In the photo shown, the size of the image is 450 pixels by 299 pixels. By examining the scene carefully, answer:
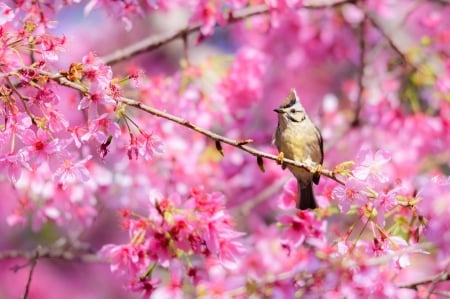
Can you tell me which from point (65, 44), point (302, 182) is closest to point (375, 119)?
point (302, 182)

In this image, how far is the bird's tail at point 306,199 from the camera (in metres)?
3.54

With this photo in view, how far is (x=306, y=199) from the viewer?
11.9ft

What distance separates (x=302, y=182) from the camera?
3.62 m

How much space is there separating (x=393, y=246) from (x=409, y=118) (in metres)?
2.53

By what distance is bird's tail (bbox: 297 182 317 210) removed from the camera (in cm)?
354

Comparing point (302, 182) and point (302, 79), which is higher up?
point (302, 79)

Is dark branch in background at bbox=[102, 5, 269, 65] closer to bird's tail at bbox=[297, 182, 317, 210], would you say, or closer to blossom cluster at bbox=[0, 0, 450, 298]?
blossom cluster at bbox=[0, 0, 450, 298]

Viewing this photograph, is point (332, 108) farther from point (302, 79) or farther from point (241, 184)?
point (302, 79)

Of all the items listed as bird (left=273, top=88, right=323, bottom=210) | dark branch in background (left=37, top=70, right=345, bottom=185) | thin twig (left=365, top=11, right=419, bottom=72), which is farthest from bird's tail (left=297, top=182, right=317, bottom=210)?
thin twig (left=365, top=11, right=419, bottom=72)

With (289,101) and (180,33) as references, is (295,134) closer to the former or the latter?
(289,101)

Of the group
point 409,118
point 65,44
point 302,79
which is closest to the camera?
point 65,44

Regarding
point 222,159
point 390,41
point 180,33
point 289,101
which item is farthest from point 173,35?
point 222,159

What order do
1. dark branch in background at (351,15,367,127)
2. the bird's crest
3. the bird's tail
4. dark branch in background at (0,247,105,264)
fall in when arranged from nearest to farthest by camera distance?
the bird's tail
the bird's crest
dark branch in background at (0,247,105,264)
dark branch in background at (351,15,367,127)

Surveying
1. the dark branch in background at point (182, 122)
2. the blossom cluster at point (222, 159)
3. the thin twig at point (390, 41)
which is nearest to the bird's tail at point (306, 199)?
the blossom cluster at point (222, 159)
